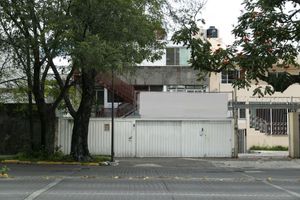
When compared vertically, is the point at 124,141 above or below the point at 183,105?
below

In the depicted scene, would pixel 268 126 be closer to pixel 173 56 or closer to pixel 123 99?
pixel 173 56

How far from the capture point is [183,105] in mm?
36500

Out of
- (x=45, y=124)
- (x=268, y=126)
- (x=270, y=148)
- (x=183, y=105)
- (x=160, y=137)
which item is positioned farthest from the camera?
(x=268, y=126)

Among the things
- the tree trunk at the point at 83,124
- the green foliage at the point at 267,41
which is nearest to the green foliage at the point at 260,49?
the green foliage at the point at 267,41

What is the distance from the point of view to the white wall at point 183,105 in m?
36.3

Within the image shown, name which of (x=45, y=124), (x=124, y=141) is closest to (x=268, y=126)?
(x=124, y=141)

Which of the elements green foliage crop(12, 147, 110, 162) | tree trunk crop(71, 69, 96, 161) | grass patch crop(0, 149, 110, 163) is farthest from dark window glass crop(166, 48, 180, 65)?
grass patch crop(0, 149, 110, 163)

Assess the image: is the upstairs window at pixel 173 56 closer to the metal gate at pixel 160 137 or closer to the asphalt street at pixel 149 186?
the metal gate at pixel 160 137

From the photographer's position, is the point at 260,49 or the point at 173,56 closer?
the point at 260,49

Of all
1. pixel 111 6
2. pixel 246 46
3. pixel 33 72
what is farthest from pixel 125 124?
pixel 246 46

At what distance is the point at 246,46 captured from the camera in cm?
1489

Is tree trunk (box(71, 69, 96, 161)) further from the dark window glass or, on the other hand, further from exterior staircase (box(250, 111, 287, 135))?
the dark window glass

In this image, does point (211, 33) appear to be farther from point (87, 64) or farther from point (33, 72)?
point (87, 64)

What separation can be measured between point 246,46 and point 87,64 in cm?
949
